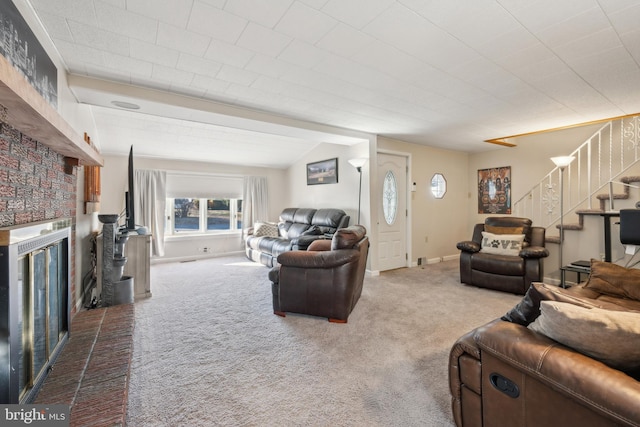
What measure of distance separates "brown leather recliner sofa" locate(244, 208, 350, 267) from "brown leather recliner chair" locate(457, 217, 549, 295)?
6.35ft

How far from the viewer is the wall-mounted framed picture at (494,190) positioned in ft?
Answer: 18.3

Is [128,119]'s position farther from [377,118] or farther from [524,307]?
[524,307]

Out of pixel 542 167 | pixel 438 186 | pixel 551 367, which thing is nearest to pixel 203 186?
pixel 438 186

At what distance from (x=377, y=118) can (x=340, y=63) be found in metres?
1.58

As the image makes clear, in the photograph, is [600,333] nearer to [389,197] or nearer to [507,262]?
[507,262]

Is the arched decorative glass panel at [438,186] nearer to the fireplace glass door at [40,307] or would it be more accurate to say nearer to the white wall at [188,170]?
the white wall at [188,170]

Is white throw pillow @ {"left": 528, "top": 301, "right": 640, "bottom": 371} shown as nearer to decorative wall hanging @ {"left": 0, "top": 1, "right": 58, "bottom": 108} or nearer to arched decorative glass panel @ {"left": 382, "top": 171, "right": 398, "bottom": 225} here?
decorative wall hanging @ {"left": 0, "top": 1, "right": 58, "bottom": 108}

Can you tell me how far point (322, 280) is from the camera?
2.78 metres

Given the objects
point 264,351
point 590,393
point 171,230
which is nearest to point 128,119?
point 171,230

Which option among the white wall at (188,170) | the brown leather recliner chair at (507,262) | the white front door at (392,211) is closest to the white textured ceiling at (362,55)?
the white front door at (392,211)

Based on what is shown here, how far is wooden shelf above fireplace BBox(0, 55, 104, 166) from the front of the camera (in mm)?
837

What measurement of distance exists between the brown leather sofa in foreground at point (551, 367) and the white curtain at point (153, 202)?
574cm

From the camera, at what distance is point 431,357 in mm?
2146

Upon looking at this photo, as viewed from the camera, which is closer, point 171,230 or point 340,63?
point 340,63
